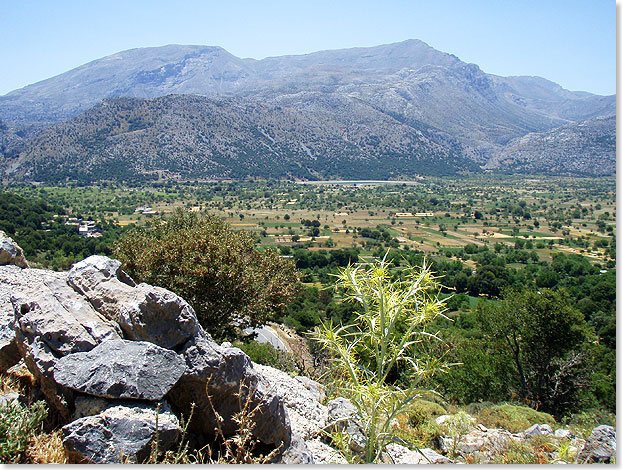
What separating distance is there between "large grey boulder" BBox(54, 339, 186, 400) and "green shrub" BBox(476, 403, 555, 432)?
296 inches

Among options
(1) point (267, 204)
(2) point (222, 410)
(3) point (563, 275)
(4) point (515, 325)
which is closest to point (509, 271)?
(3) point (563, 275)

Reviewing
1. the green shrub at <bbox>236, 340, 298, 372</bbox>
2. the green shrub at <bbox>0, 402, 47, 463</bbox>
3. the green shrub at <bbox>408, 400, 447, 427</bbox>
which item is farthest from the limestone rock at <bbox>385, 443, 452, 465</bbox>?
the green shrub at <bbox>236, 340, 298, 372</bbox>

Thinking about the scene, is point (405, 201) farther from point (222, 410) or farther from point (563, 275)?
point (222, 410)

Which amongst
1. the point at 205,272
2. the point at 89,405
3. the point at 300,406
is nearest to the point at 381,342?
the point at 89,405

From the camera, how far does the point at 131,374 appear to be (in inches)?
177

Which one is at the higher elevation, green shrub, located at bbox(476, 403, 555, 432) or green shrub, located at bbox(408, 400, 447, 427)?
green shrub, located at bbox(408, 400, 447, 427)

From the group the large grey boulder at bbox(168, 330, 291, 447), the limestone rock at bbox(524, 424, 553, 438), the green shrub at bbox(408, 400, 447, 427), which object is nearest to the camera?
the large grey boulder at bbox(168, 330, 291, 447)

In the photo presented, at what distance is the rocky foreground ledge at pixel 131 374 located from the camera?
14.4 ft

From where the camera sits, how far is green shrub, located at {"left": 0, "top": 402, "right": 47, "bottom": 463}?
14.6 ft

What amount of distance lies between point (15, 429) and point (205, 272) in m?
8.25

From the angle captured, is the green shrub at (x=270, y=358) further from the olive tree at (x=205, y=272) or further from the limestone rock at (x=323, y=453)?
the limestone rock at (x=323, y=453)

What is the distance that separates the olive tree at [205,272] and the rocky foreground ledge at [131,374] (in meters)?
5.82

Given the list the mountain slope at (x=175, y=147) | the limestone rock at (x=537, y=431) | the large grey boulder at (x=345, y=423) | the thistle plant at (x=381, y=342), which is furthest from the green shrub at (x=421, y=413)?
the mountain slope at (x=175, y=147)

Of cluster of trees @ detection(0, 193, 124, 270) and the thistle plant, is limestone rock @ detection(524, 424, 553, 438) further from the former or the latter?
cluster of trees @ detection(0, 193, 124, 270)
